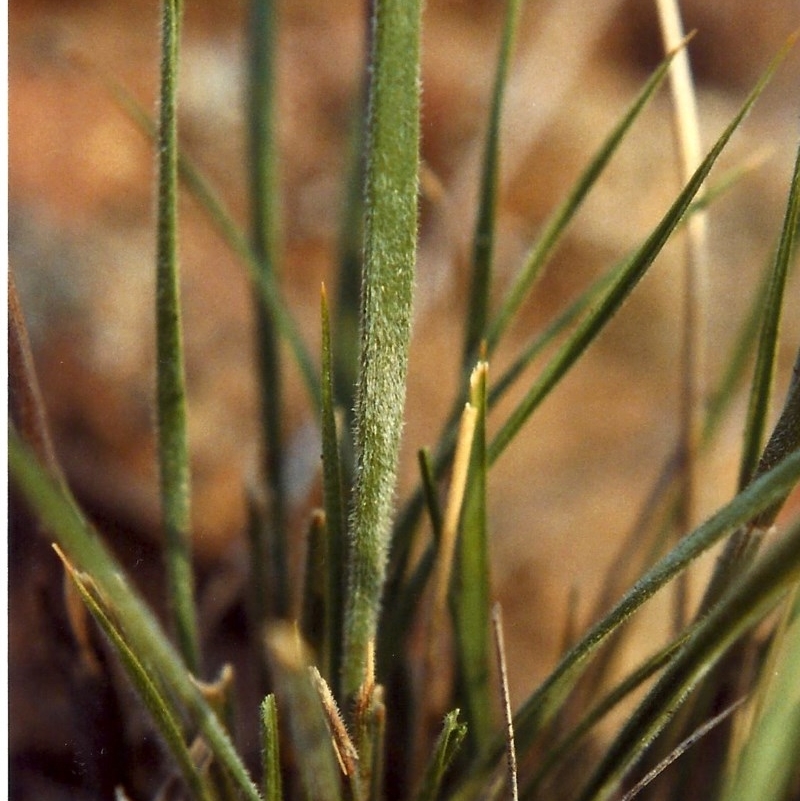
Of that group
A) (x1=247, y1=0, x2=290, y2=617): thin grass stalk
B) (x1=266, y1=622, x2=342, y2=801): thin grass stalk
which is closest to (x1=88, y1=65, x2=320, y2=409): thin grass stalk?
(x1=247, y1=0, x2=290, y2=617): thin grass stalk

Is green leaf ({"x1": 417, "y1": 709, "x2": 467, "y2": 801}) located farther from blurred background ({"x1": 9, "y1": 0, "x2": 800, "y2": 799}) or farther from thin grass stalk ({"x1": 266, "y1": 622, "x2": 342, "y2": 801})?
blurred background ({"x1": 9, "y1": 0, "x2": 800, "y2": 799})

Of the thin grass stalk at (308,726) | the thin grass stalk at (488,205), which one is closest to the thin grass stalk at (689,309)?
the thin grass stalk at (488,205)

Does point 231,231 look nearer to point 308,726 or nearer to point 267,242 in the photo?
point 267,242

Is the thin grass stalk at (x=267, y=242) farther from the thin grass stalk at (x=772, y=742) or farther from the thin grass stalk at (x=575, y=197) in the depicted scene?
the thin grass stalk at (x=772, y=742)

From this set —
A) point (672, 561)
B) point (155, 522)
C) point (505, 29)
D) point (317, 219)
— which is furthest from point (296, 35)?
point (672, 561)

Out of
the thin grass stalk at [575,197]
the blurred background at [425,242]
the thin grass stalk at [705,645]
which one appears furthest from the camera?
the blurred background at [425,242]
